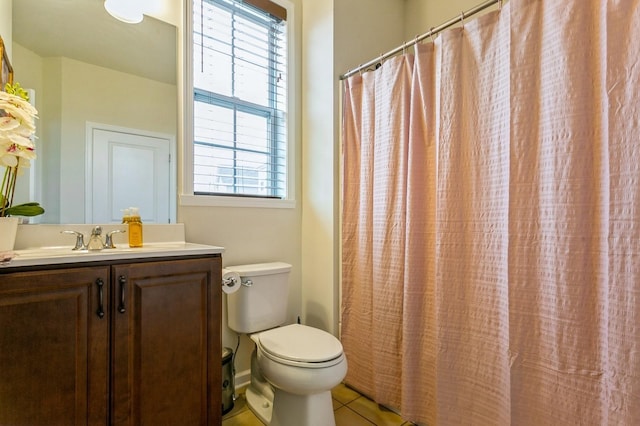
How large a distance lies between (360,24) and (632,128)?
1609 mm

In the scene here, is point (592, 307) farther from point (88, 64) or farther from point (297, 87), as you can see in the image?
point (88, 64)

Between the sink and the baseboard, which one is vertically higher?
the sink

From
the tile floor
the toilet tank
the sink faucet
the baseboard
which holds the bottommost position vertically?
the tile floor

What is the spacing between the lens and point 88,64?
1.46 metres

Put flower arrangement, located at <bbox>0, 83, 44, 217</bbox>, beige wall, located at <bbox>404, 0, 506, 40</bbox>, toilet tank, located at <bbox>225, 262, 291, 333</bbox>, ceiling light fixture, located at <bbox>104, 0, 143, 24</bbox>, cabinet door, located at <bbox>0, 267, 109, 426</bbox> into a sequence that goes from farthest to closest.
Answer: beige wall, located at <bbox>404, 0, 506, 40</bbox>
toilet tank, located at <bbox>225, 262, 291, 333</bbox>
ceiling light fixture, located at <bbox>104, 0, 143, 24</bbox>
flower arrangement, located at <bbox>0, 83, 44, 217</bbox>
cabinet door, located at <bbox>0, 267, 109, 426</bbox>

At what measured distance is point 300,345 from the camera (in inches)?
56.1

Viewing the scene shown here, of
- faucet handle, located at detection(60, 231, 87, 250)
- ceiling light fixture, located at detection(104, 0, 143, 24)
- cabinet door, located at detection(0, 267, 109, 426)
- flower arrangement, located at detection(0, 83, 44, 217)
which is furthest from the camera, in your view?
ceiling light fixture, located at detection(104, 0, 143, 24)

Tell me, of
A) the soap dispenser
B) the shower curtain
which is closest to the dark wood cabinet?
the soap dispenser

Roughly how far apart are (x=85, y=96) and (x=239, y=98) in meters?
0.80

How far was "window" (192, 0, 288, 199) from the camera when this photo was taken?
1808 millimetres

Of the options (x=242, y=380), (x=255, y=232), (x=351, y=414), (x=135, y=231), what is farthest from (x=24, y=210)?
(x=351, y=414)

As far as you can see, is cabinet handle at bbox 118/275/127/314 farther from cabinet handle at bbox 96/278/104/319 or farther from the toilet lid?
the toilet lid

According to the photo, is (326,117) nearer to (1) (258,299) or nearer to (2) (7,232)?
(1) (258,299)

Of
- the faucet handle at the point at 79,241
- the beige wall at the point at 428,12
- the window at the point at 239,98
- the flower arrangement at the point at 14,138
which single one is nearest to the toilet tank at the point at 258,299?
the window at the point at 239,98
